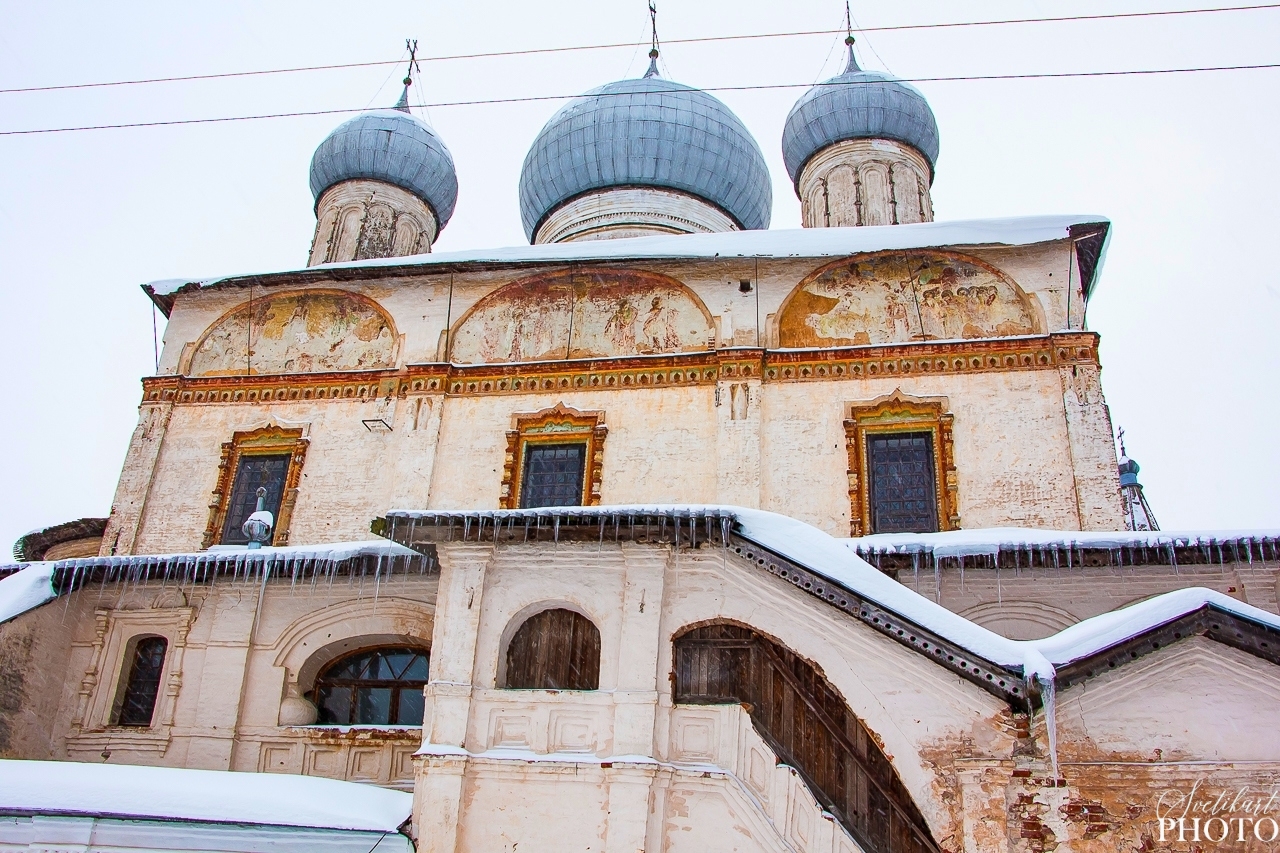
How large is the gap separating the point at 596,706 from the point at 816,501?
13.0 ft

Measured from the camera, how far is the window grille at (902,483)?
35.0 feet

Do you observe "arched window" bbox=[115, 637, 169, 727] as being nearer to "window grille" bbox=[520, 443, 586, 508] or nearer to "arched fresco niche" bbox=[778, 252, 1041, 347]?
"window grille" bbox=[520, 443, 586, 508]

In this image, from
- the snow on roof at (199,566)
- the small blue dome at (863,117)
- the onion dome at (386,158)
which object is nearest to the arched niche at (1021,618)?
the snow on roof at (199,566)

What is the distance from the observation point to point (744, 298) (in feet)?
39.4

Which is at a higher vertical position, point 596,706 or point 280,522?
point 280,522

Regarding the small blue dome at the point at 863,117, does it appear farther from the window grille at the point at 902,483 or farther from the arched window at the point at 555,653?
the arched window at the point at 555,653

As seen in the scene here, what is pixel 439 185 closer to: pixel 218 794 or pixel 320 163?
pixel 320 163

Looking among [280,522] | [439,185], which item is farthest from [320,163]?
[280,522]

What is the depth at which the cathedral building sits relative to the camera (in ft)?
21.8

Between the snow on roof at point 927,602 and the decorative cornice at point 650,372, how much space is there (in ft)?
12.9

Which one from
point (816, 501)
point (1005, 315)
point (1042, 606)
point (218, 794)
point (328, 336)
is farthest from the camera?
A: point (328, 336)

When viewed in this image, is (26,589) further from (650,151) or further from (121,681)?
(650,151)

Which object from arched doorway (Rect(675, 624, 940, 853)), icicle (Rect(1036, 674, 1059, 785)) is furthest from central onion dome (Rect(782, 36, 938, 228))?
icicle (Rect(1036, 674, 1059, 785))

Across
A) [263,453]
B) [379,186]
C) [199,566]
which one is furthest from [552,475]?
[379,186]
